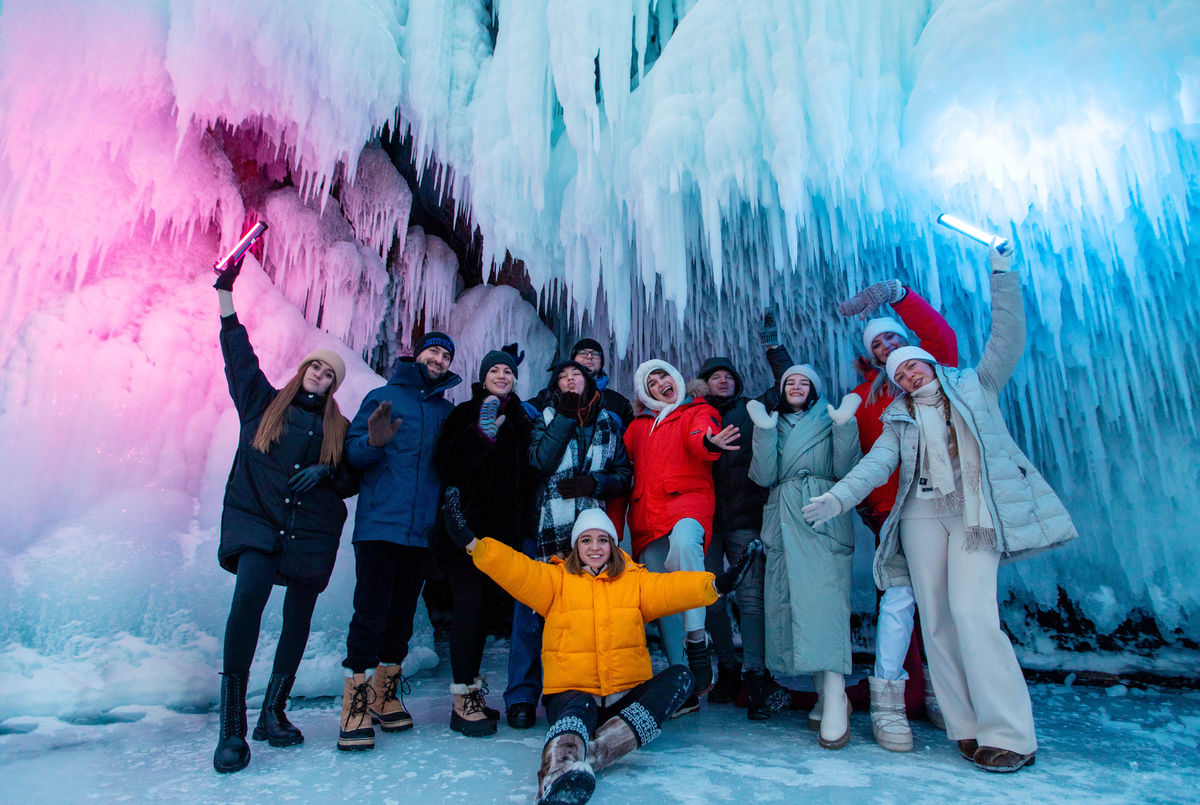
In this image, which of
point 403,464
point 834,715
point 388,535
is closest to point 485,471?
point 403,464

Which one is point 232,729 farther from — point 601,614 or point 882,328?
point 882,328

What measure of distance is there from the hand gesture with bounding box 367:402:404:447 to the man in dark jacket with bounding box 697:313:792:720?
4.65ft

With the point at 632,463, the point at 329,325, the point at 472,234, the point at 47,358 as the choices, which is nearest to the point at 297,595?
the point at 632,463

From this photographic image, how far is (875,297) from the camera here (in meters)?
2.77

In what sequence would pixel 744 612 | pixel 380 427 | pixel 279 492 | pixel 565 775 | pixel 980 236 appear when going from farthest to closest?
pixel 744 612, pixel 980 236, pixel 380 427, pixel 279 492, pixel 565 775

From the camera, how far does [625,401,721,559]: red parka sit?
2576 mm

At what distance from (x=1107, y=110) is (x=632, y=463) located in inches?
96.2

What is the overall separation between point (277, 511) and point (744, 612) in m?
1.82

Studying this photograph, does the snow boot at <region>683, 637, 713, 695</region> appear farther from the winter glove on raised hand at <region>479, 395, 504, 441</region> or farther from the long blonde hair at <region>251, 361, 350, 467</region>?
the long blonde hair at <region>251, 361, 350, 467</region>

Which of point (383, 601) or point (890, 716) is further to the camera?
point (383, 601)

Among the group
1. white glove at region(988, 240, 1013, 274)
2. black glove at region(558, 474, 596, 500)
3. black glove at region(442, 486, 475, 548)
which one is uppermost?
white glove at region(988, 240, 1013, 274)

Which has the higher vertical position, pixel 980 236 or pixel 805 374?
pixel 980 236

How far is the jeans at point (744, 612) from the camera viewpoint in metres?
2.65

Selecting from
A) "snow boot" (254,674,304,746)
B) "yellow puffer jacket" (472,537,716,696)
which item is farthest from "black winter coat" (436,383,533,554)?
"snow boot" (254,674,304,746)
